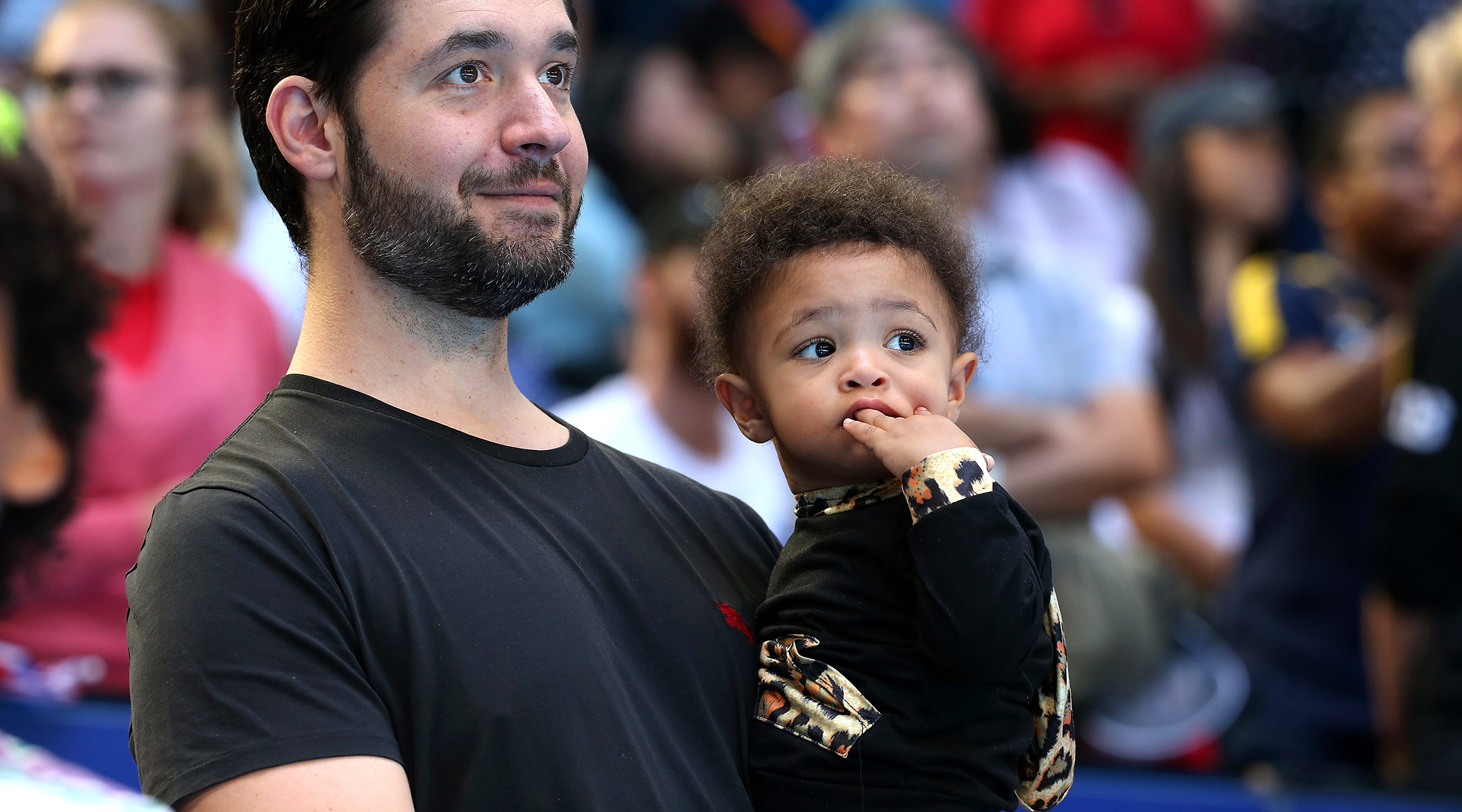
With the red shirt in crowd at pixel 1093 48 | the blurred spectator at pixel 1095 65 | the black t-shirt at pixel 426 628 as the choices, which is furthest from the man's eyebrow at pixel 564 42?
the red shirt in crowd at pixel 1093 48

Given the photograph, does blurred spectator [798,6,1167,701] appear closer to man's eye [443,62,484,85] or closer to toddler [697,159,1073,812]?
toddler [697,159,1073,812]

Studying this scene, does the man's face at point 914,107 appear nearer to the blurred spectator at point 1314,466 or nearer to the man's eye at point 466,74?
the blurred spectator at point 1314,466

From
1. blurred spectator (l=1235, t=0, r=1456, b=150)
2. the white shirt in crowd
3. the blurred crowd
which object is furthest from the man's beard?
blurred spectator (l=1235, t=0, r=1456, b=150)

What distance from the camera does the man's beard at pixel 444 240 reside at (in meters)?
1.89

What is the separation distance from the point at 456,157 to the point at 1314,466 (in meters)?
3.15

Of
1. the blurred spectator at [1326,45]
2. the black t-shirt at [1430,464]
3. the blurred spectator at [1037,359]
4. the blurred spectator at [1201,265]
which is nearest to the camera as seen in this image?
the black t-shirt at [1430,464]

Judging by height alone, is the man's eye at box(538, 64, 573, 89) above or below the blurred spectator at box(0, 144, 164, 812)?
above

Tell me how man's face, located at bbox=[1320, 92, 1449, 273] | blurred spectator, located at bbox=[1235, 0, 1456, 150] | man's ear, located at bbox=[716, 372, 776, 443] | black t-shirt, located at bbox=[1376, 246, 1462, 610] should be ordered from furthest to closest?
blurred spectator, located at bbox=[1235, 0, 1456, 150] < man's face, located at bbox=[1320, 92, 1449, 273] < black t-shirt, located at bbox=[1376, 246, 1462, 610] < man's ear, located at bbox=[716, 372, 776, 443]

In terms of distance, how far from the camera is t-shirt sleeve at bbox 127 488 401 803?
1544 millimetres

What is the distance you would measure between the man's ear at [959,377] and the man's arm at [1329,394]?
7.73 feet

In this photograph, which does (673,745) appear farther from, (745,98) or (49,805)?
(745,98)

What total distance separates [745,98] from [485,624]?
17.2 ft

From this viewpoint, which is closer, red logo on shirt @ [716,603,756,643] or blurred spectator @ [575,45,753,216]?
red logo on shirt @ [716,603,756,643]

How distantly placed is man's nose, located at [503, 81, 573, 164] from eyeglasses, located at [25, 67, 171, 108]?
256 centimetres
